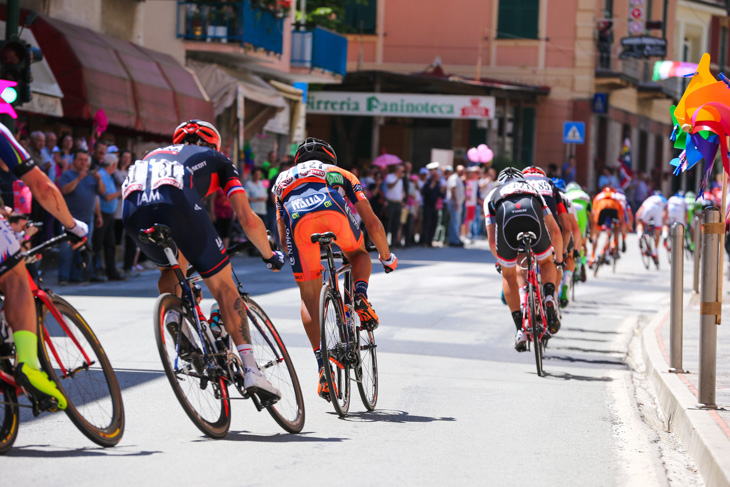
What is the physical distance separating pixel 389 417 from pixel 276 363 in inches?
46.1

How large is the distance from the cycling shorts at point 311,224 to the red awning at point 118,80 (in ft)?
47.0

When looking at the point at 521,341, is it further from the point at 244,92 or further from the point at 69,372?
the point at 244,92

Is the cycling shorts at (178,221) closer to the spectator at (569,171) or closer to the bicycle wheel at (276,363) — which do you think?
the bicycle wheel at (276,363)

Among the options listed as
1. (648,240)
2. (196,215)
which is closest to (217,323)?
(196,215)

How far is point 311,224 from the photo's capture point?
25.7ft

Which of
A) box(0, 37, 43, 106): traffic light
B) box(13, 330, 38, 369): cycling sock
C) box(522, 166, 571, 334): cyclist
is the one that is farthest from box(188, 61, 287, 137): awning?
box(13, 330, 38, 369): cycling sock

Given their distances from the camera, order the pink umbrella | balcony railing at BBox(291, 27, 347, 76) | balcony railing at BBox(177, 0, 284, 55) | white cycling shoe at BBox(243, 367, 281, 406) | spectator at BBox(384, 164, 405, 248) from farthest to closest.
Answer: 1. balcony railing at BBox(291, 27, 347, 76)
2. the pink umbrella
3. balcony railing at BBox(177, 0, 284, 55)
4. spectator at BBox(384, 164, 405, 248)
5. white cycling shoe at BBox(243, 367, 281, 406)

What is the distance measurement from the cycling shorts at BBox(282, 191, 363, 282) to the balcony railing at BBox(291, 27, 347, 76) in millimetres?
26944

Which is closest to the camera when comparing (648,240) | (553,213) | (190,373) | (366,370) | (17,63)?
(190,373)

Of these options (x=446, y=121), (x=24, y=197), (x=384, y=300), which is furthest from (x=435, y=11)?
(x=24, y=197)

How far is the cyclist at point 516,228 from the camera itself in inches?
416

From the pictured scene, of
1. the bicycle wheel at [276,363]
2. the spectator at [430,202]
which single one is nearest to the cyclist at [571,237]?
the bicycle wheel at [276,363]

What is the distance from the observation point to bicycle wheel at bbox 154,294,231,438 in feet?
20.5

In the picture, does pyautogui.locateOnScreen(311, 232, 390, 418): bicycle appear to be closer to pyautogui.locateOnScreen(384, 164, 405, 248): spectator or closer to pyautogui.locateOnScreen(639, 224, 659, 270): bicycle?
pyautogui.locateOnScreen(639, 224, 659, 270): bicycle
